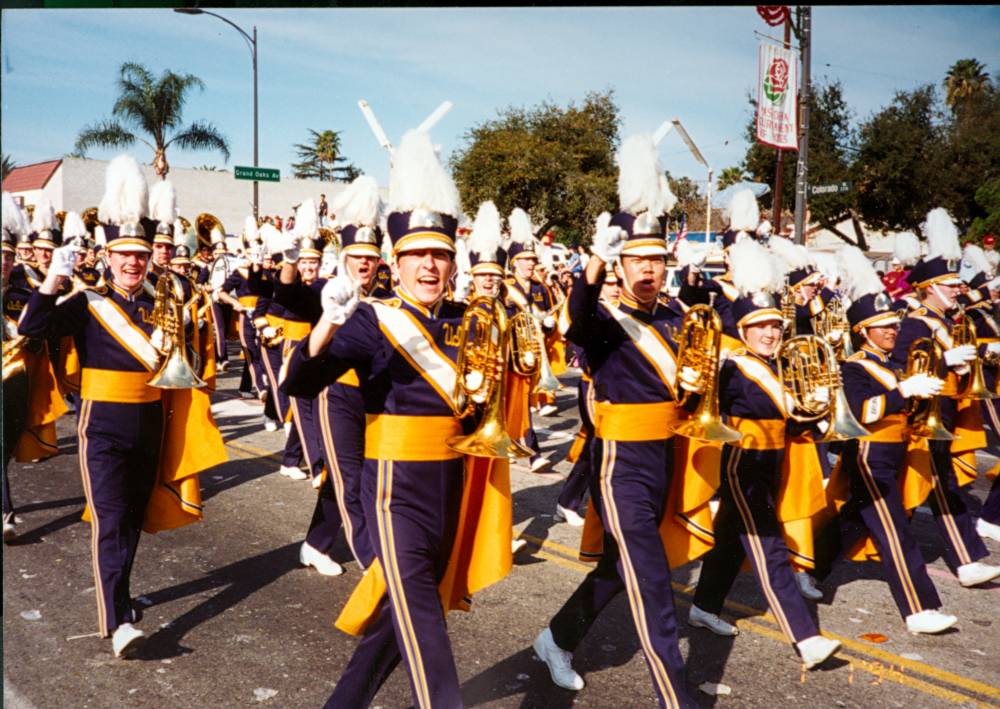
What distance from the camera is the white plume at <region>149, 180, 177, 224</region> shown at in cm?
593

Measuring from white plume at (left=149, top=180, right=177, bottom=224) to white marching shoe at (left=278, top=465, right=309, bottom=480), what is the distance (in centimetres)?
313

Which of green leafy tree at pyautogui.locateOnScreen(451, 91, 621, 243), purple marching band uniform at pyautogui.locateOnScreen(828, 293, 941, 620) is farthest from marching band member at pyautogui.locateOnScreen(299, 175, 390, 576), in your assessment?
green leafy tree at pyautogui.locateOnScreen(451, 91, 621, 243)

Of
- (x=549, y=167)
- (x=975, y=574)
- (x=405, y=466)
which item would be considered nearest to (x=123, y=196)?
(x=405, y=466)

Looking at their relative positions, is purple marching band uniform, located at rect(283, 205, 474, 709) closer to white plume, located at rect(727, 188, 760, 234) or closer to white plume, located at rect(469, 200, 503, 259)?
white plume, located at rect(469, 200, 503, 259)

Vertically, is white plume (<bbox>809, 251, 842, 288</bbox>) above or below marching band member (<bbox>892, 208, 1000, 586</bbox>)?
above

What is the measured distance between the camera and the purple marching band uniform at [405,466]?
337cm

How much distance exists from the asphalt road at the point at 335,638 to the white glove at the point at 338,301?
1.96 metres

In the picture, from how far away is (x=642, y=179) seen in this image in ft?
14.2

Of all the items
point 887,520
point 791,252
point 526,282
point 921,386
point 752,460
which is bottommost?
point 887,520

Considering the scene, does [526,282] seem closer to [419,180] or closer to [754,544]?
[754,544]

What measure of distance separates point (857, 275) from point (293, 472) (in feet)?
17.4

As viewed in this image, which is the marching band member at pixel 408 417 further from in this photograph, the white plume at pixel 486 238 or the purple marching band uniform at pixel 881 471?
the white plume at pixel 486 238

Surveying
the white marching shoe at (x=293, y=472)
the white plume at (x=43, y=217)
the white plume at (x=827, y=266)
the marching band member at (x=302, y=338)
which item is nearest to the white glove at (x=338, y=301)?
the marching band member at (x=302, y=338)

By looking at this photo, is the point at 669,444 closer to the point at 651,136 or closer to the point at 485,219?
→ the point at 651,136
